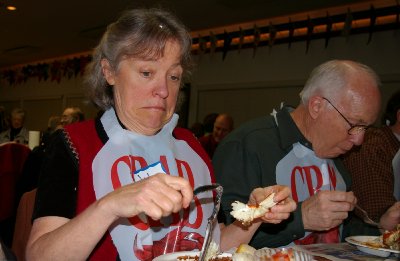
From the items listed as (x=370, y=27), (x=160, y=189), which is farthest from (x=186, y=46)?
(x=370, y=27)

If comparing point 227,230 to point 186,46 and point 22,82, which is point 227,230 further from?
point 22,82

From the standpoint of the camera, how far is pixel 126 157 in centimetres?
177

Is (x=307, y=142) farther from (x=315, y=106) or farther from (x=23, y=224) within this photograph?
(x=23, y=224)

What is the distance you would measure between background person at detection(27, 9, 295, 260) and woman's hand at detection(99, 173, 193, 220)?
0.38 feet

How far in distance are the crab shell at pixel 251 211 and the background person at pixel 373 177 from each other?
1191 millimetres

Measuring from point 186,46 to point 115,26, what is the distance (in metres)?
0.31

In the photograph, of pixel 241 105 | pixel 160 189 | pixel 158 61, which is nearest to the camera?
pixel 160 189

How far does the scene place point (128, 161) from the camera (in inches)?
69.9

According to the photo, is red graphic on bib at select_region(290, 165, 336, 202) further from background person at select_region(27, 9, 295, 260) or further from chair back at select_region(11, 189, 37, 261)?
chair back at select_region(11, 189, 37, 261)

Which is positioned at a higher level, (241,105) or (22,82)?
(22,82)

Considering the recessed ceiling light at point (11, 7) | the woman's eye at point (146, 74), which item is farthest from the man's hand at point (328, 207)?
the recessed ceiling light at point (11, 7)

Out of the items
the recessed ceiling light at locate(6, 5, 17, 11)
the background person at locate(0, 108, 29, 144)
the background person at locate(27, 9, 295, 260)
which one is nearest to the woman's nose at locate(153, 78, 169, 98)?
the background person at locate(27, 9, 295, 260)

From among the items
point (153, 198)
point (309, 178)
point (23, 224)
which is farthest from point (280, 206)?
point (23, 224)

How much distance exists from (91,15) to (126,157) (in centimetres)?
672
